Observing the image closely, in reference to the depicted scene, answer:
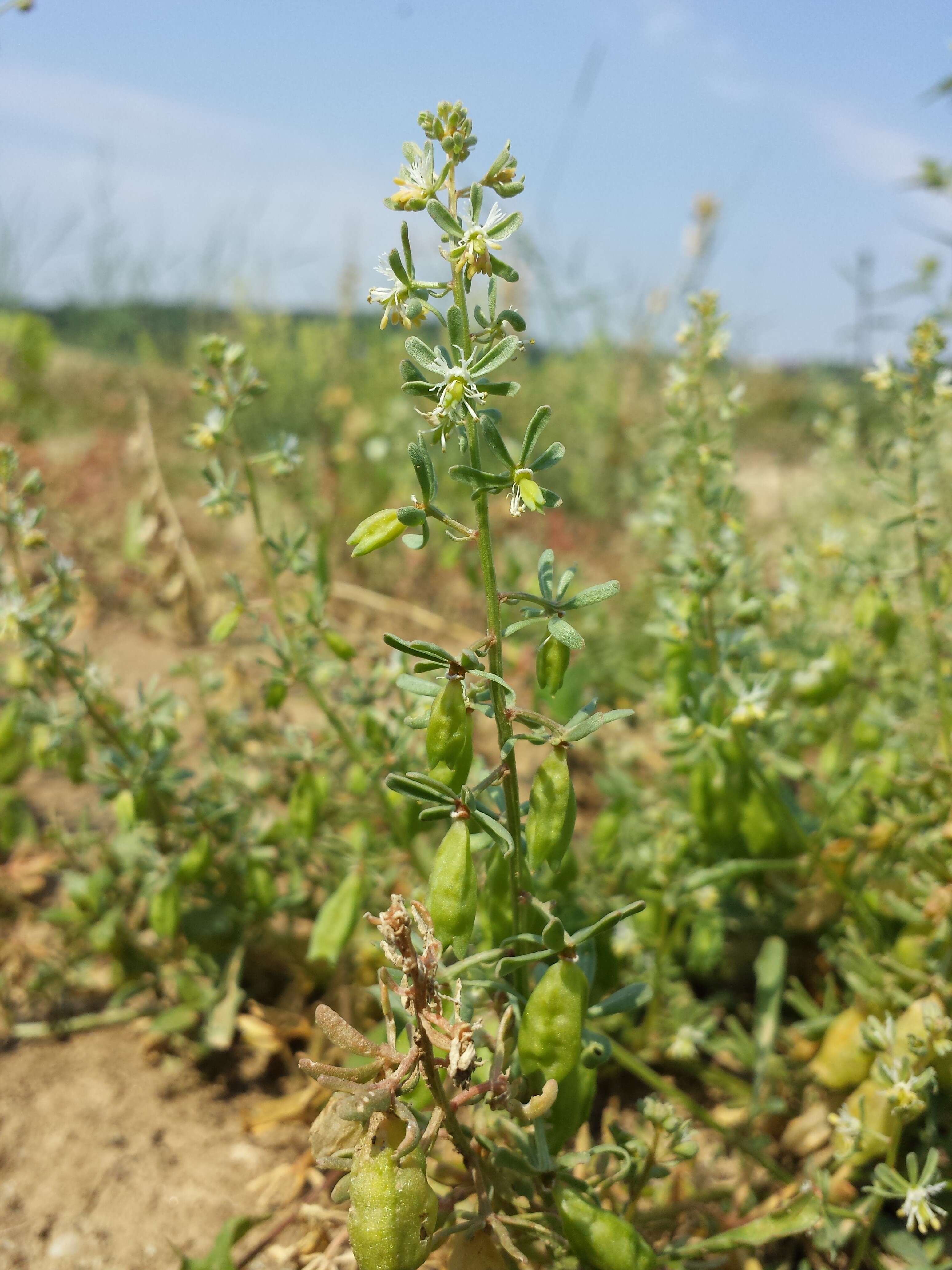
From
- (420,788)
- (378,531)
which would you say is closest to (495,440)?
(378,531)

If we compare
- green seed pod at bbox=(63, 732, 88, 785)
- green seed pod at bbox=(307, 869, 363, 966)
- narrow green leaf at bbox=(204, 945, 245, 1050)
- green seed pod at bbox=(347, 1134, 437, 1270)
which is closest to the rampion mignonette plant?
green seed pod at bbox=(347, 1134, 437, 1270)

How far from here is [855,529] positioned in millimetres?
3359

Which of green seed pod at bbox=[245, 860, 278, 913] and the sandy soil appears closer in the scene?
the sandy soil

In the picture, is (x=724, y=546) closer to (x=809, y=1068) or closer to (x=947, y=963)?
(x=947, y=963)

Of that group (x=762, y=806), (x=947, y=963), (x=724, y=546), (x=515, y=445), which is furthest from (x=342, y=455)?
(x=947, y=963)

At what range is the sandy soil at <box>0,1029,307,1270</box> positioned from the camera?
1.50 m

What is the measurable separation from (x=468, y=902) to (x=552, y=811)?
0.13 m

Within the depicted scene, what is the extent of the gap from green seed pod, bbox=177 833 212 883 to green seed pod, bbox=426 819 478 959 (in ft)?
2.81

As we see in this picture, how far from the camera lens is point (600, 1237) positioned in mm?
1049

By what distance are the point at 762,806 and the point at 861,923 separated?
33cm

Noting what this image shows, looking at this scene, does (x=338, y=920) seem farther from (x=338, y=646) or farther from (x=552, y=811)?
(x=552, y=811)

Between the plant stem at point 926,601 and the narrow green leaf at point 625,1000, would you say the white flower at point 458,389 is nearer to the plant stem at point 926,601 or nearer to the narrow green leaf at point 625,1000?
the narrow green leaf at point 625,1000

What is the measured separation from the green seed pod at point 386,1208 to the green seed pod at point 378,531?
1.87 ft

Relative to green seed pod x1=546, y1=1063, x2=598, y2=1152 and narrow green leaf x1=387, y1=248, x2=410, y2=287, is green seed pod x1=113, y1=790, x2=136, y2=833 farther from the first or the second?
narrow green leaf x1=387, y1=248, x2=410, y2=287
